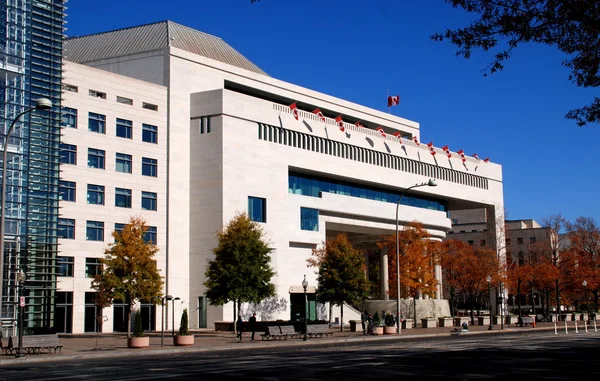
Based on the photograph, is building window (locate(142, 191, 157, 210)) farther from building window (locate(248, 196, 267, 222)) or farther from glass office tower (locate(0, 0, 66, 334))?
glass office tower (locate(0, 0, 66, 334))

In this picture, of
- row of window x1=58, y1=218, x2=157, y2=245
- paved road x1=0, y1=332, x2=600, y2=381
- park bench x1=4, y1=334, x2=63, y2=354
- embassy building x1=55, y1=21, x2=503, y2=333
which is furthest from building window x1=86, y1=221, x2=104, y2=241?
paved road x1=0, y1=332, x2=600, y2=381

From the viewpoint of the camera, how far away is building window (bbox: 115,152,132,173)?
65.7 meters

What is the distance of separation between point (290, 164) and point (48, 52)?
92.8ft

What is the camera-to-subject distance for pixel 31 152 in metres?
54.1

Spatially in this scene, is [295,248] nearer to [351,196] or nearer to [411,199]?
[351,196]

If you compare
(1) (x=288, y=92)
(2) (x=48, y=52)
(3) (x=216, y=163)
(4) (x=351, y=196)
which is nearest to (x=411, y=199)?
(4) (x=351, y=196)

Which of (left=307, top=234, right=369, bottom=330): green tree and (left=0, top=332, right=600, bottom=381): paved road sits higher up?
(left=307, top=234, right=369, bottom=330): green tree

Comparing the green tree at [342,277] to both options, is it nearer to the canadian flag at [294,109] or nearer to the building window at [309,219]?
the building window at [309,219]

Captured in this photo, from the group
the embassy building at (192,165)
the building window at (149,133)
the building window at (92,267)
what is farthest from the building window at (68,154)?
the building window at (92,267)

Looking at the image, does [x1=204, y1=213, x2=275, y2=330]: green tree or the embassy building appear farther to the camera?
the embassy building

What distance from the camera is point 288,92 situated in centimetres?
8412

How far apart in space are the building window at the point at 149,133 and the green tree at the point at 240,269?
13162mm

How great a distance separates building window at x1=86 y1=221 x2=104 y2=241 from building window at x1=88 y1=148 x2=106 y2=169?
4.72 m

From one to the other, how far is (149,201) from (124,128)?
22.0ft
